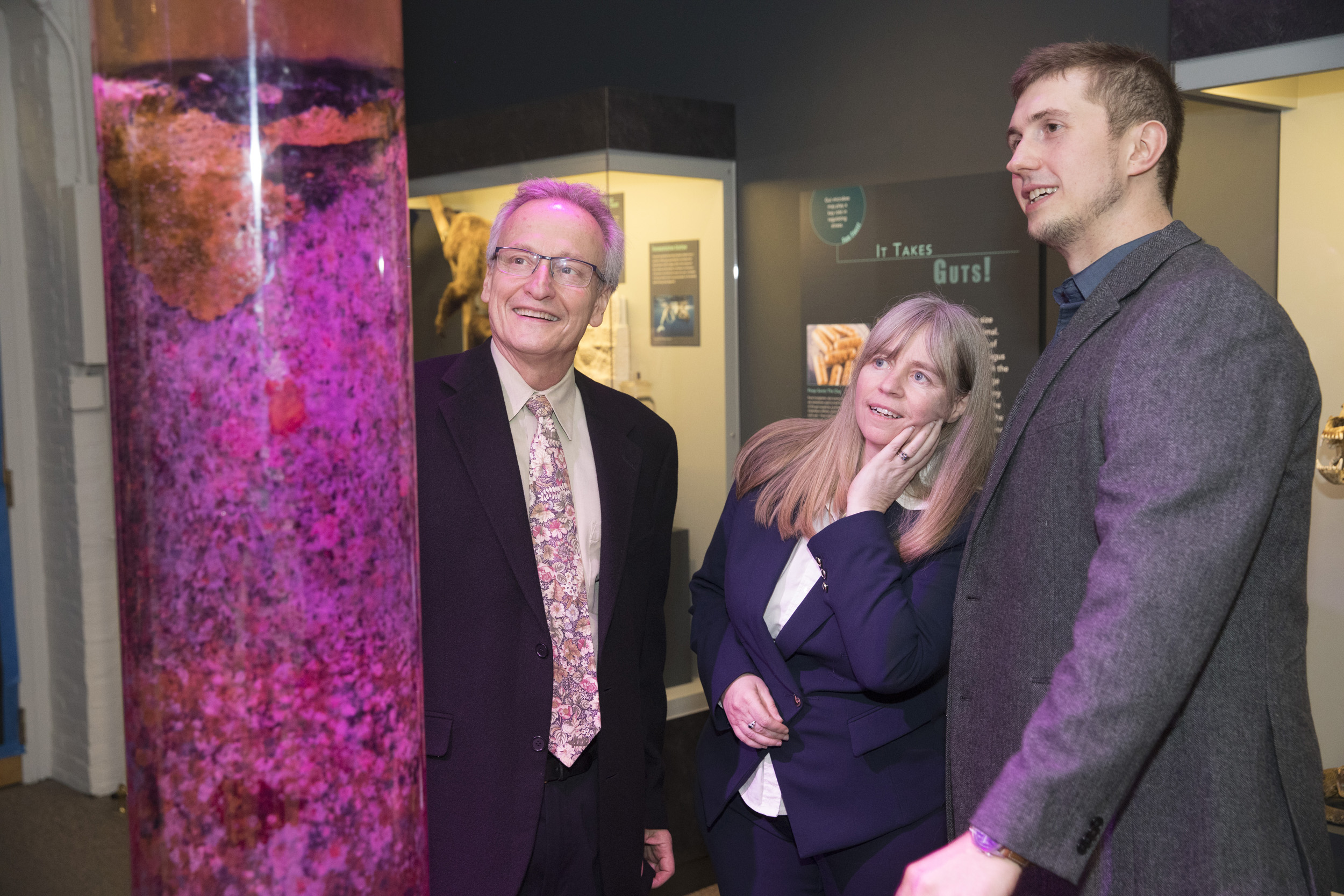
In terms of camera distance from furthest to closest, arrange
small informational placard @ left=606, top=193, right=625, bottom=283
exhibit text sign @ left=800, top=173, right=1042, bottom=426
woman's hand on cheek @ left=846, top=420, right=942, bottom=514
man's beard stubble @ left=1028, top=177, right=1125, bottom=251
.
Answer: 1. small informational placard @ left=606, top=193, right=625, bottom=283
2. exhibit text sign @ left=800, top=173, right=1042, bottom=426
3. woman's hand on cheek @ left=846, top=420, right=942, bottom=514
4. man's beard stubble @ left=1028, top=177, right=1125, bottom=251

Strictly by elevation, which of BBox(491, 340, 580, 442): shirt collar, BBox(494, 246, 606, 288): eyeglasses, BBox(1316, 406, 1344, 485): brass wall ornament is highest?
BBox(494, 246, 606, 288): eyeglasses

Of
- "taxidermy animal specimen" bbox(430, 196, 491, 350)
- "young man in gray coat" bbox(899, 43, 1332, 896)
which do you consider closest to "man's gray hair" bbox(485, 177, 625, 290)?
"young man in gray coat" bbox(899, 43, 1332, 896)

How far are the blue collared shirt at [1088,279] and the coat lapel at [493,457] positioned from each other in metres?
0.93

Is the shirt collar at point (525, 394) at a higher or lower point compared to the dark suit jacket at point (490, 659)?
higher

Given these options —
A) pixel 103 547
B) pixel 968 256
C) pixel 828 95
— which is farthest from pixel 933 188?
pixel 103 547

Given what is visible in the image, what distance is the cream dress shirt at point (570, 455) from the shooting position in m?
2.03

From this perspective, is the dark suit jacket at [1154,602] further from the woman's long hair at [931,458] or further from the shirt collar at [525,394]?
the shirt collar at [525,394]

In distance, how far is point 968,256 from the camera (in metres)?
3.47

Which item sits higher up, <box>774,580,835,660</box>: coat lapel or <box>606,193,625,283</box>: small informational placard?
<box>606,193,625,283</box>: small informational placard

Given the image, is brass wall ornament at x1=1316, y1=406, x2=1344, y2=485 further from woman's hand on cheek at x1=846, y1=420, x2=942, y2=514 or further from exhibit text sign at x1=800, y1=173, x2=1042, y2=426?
woman's hand on cheek at x1=846, y1=420, x2=942, y2=514

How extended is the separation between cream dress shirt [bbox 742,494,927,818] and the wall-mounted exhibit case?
6.16ft

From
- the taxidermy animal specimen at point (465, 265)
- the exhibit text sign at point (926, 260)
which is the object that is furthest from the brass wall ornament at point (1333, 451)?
the taxidermy animal specimen at point (465, 265)

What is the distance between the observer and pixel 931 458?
2.21 metres

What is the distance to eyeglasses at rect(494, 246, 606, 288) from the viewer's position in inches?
81.1
